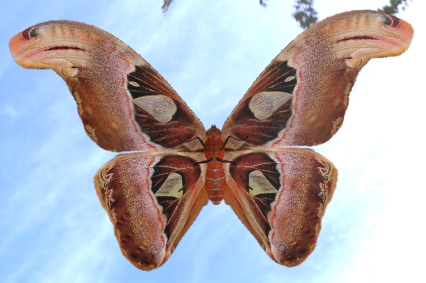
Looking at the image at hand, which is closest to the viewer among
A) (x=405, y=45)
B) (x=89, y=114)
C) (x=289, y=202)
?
(x=405, y=45)

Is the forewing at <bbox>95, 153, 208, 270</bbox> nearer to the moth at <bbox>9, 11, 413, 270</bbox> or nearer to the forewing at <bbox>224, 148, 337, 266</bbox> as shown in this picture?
the moth at <bbox>9, 11, 413, 270</bbox>

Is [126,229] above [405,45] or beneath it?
beneath

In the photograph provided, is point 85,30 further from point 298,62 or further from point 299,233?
point 299,233

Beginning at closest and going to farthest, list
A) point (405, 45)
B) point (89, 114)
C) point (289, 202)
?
point (405, 45), point (89, 114), point (289, 202)

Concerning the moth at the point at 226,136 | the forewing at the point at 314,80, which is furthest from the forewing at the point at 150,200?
the forewing at the point at 314,80

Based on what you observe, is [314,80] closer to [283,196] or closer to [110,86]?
[283,196]

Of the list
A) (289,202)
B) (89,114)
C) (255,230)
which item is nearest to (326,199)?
(289,202)

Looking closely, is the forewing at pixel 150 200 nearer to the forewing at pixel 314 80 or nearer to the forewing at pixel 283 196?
the forewing at pixel 283 196
